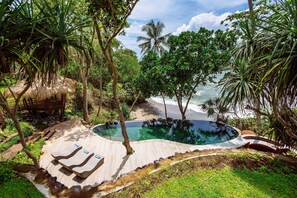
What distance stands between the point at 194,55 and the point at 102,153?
26.5ft

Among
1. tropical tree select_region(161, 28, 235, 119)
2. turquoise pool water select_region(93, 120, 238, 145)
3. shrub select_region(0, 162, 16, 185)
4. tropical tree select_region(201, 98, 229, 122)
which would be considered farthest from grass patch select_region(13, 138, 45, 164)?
tropical tree select_region(201, 98, 229, 122)

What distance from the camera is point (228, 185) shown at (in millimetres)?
4770

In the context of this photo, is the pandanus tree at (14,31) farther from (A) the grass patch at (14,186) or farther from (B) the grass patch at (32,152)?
(B) the grass patch at (32,152)

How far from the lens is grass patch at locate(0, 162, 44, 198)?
399 centimetres

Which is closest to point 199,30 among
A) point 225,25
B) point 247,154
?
point 225,25

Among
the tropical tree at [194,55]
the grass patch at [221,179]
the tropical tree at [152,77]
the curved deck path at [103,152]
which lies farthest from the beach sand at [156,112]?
the grass patch at [221,179]

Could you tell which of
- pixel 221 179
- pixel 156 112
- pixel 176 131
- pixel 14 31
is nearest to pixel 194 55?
pixel 176 131

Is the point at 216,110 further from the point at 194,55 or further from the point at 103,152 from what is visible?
the point at 103,152

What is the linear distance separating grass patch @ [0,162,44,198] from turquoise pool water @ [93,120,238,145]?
19.0ft

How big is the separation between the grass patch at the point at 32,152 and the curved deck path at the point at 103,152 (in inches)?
8.6

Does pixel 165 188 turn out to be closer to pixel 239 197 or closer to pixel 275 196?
pixel 239 197

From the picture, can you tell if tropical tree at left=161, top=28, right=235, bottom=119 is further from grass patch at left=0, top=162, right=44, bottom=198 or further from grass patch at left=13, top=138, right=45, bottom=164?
grass patch at left=0, top=162, right=44, bottom=198

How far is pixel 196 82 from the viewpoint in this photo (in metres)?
14.2

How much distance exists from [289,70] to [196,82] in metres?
10.9
